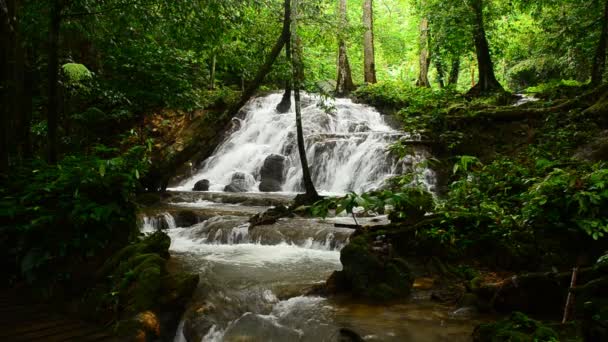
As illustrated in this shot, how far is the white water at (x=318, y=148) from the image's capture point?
11820 millimetres

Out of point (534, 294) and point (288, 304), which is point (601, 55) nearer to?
point (534, 294)

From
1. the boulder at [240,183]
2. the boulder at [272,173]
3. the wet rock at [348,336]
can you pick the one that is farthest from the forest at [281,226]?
the boulder at [272,173]

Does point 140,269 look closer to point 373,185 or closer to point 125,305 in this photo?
point 125,305

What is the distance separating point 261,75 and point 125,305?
5.80 m

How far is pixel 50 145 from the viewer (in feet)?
18.6

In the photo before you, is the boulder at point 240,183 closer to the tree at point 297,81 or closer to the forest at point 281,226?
the forest at point 281,226

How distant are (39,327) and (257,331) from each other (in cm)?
198

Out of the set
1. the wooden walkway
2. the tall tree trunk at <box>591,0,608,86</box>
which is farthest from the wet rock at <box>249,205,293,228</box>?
the tall tree trunk at <box>591,0,608,86</box>

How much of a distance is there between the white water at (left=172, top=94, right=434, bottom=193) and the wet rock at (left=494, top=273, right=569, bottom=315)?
6.29m

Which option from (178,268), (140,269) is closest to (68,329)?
(140,269)

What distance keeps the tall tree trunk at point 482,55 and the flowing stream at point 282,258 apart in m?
4.73

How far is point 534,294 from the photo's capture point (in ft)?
11.9

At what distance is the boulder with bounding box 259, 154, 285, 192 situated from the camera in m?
12.9

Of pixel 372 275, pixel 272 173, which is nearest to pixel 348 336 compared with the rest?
pixel 372 275
